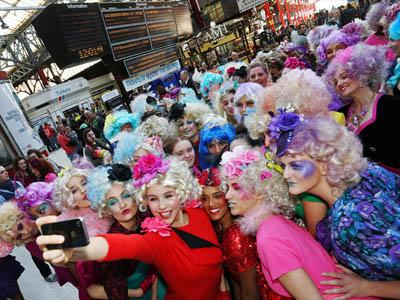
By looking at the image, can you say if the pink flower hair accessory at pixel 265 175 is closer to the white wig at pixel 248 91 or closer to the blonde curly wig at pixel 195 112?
the white wig at pixel 248 91

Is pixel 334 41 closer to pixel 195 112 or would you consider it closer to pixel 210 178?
pixel 195 112

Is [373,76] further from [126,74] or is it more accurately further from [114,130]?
[126,74]

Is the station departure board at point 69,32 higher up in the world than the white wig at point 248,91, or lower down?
higher up

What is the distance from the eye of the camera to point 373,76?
7.02ft

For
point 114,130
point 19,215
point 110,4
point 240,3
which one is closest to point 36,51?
point 110,4

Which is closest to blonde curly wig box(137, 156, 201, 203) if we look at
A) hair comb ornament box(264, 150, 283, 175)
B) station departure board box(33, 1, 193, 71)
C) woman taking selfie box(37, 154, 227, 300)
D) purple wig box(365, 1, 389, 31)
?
woman taking selfie box(37, 154, 227, 300)

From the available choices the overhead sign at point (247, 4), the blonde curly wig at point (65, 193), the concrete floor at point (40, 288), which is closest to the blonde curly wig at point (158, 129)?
the blonde curly wig at point (65, 193)

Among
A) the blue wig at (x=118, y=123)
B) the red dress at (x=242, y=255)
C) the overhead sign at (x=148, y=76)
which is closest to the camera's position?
the red dress at (x=242, y=255)

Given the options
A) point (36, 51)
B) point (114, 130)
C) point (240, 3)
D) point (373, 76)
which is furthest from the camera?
point (36, 51)

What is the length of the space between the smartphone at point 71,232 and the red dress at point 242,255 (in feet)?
2.81

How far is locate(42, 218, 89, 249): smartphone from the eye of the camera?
2.98 feet

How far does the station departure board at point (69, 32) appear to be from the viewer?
17.3ft

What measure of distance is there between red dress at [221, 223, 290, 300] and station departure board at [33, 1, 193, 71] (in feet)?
17.2

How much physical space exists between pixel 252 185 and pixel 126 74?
655 cm
